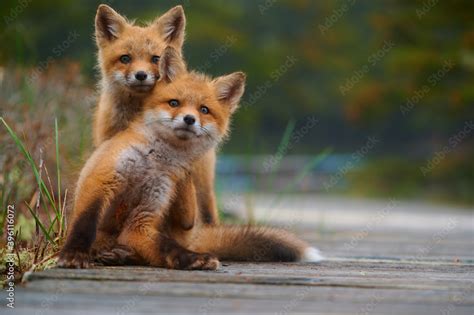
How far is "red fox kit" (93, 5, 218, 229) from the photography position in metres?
4.91

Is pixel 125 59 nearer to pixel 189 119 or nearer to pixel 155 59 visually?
pixel 155 59

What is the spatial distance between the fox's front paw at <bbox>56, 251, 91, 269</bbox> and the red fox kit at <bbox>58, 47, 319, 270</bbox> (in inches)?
3.7

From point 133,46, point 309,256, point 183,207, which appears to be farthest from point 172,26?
point 309,256

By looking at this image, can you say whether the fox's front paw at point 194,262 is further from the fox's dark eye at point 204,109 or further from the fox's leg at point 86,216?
the fox's dark eye at point 204,109

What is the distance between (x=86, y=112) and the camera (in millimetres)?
7621

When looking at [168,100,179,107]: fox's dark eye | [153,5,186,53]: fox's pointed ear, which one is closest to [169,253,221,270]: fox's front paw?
[168,100,179,107]: fox's dark eye

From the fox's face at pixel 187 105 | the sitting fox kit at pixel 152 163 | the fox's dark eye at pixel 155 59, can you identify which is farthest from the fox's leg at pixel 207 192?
the sitting fox kit at pixel 152 163

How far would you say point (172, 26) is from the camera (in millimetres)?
5336

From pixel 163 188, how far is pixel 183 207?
17 centimetres

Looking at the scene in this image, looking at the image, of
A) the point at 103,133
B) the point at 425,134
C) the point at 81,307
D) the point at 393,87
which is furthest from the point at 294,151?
the point at 81,307

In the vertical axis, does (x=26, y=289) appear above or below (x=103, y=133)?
below

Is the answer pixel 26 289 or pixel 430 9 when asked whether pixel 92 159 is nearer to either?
pixel 26 289

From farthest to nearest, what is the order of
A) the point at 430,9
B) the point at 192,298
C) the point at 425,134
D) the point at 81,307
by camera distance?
the point at 425,134 → the point at 430,9 → the point at 192,298 → the point at 81,307

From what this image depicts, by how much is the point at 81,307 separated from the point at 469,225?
7.68m
